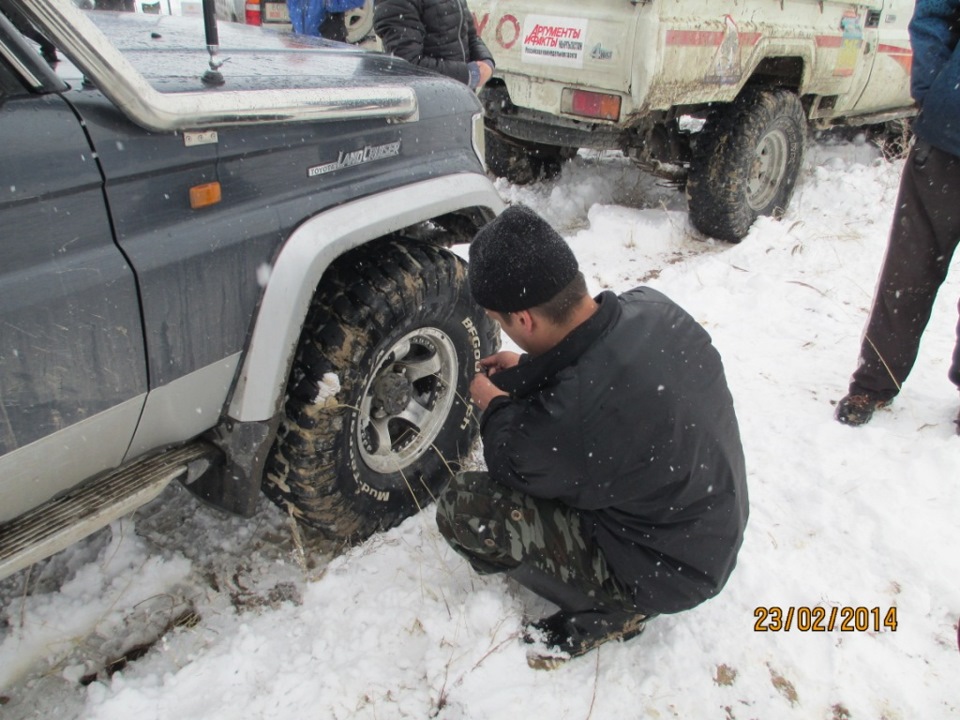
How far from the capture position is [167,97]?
139 cm

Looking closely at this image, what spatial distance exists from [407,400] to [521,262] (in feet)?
2.91

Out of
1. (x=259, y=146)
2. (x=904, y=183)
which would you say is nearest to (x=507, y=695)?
(x=259, y=146)

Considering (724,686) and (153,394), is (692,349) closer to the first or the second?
(724,686)

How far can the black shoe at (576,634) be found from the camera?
1958mm

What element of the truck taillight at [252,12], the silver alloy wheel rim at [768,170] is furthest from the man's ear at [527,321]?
the truck taillight at [252,12]

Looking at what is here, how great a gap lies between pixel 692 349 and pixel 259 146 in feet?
3.86

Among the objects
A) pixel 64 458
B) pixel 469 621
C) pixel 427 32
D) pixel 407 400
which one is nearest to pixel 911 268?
pixel 407 400

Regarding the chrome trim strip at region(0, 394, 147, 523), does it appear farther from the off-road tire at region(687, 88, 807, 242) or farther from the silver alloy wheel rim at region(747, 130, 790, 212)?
the silver alloy wheel rim at region(747, 130, 790, 212)

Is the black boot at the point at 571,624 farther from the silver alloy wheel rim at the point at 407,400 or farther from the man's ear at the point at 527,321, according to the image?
the man's ear at the point at 527,321

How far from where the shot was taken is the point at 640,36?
3.56 m

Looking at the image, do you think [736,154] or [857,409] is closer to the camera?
[857,409]

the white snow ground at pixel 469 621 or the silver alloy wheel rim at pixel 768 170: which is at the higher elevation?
the silver alloy wheel rim at pixel 768 170

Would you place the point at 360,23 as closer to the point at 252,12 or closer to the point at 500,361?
the point at 252,12
